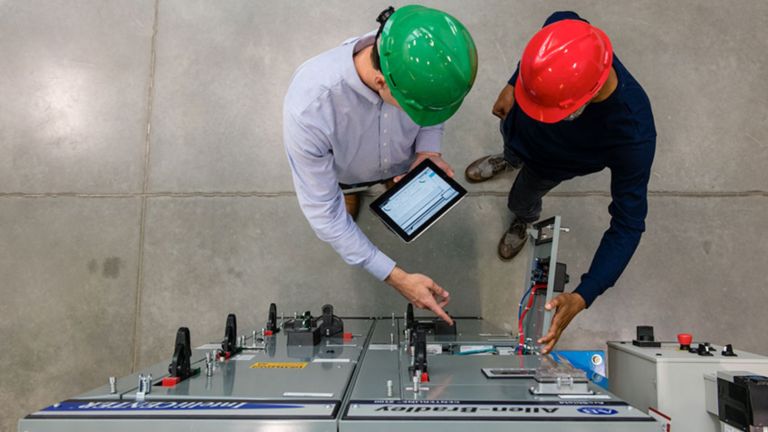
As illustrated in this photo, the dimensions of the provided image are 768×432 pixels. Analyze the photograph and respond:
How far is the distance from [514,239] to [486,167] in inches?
16.4

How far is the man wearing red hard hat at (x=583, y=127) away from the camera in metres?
1.41

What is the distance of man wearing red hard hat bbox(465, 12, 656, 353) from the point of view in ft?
4.61

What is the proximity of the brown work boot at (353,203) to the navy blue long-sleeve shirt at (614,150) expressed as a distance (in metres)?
1.01

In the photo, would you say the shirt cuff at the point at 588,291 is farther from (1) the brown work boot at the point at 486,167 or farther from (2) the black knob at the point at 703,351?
(1) the brown work boot at the point at 486,167

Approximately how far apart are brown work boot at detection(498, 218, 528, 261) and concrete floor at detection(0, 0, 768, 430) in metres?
0.09

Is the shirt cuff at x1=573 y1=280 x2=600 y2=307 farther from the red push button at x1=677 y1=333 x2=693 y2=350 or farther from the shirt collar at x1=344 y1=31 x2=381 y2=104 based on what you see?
the shirt collar at x1=344 y1=31 x2=381 y2=104

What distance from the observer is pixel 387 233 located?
2715 millimetres

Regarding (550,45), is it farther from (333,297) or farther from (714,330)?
(714,330)

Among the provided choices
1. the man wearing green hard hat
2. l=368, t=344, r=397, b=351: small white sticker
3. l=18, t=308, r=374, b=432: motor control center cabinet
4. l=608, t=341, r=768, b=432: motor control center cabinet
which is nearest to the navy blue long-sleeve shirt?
l=608, t=341, r=768, b=432: motor control center cabinet

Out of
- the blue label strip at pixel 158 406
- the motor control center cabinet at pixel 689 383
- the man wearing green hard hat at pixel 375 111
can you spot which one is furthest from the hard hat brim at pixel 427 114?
the motor control center cabinet at pixel 689 383

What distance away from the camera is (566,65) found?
54.4 inches

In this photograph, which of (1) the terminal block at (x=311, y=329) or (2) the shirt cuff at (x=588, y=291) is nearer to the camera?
(1) the terminal block at (x=311, y=329)

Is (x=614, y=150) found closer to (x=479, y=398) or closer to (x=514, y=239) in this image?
(x=514, y=239)

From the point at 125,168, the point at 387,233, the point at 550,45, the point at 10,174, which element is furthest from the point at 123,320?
the point at 550,45
